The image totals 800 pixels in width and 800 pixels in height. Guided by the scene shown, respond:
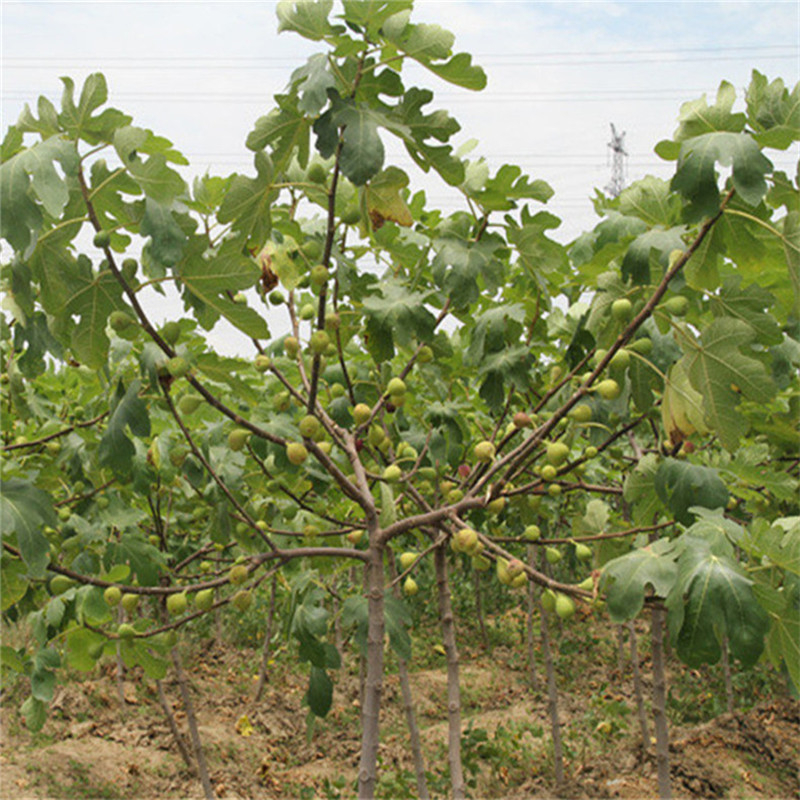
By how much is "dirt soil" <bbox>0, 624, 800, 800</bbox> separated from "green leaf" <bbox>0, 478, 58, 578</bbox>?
4837 mm

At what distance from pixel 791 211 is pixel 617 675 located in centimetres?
945

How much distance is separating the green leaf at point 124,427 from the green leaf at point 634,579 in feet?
3.74

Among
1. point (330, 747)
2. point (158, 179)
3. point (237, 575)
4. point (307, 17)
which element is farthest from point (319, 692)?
point (330, 747)

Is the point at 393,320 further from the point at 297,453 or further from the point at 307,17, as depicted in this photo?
the point at 307,17

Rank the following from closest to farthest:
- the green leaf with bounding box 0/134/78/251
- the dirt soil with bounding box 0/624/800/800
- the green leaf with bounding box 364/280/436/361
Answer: the green leaf with bounding box 0/134/78/251, the green leaf with bounding box 364/280/436/361, the dirt soil with bounding box 0/624/800/800

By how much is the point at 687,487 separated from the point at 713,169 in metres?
1.05

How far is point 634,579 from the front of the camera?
151 centimetres

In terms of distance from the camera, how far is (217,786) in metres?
6.51

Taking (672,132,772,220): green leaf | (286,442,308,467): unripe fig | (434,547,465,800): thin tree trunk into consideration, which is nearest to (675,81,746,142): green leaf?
(672,132,772,220): green leaf

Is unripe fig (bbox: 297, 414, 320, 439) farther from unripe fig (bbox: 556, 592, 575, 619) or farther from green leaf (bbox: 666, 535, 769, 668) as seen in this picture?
green leaf (bbox: 666, 535, 769, 668)

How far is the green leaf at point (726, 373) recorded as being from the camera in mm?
1785

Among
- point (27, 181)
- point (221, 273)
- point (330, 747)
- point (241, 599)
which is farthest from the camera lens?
point (330, 747)

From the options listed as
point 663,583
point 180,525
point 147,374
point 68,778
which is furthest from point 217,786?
point 663,583

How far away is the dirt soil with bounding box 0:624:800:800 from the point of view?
20.1 feet
